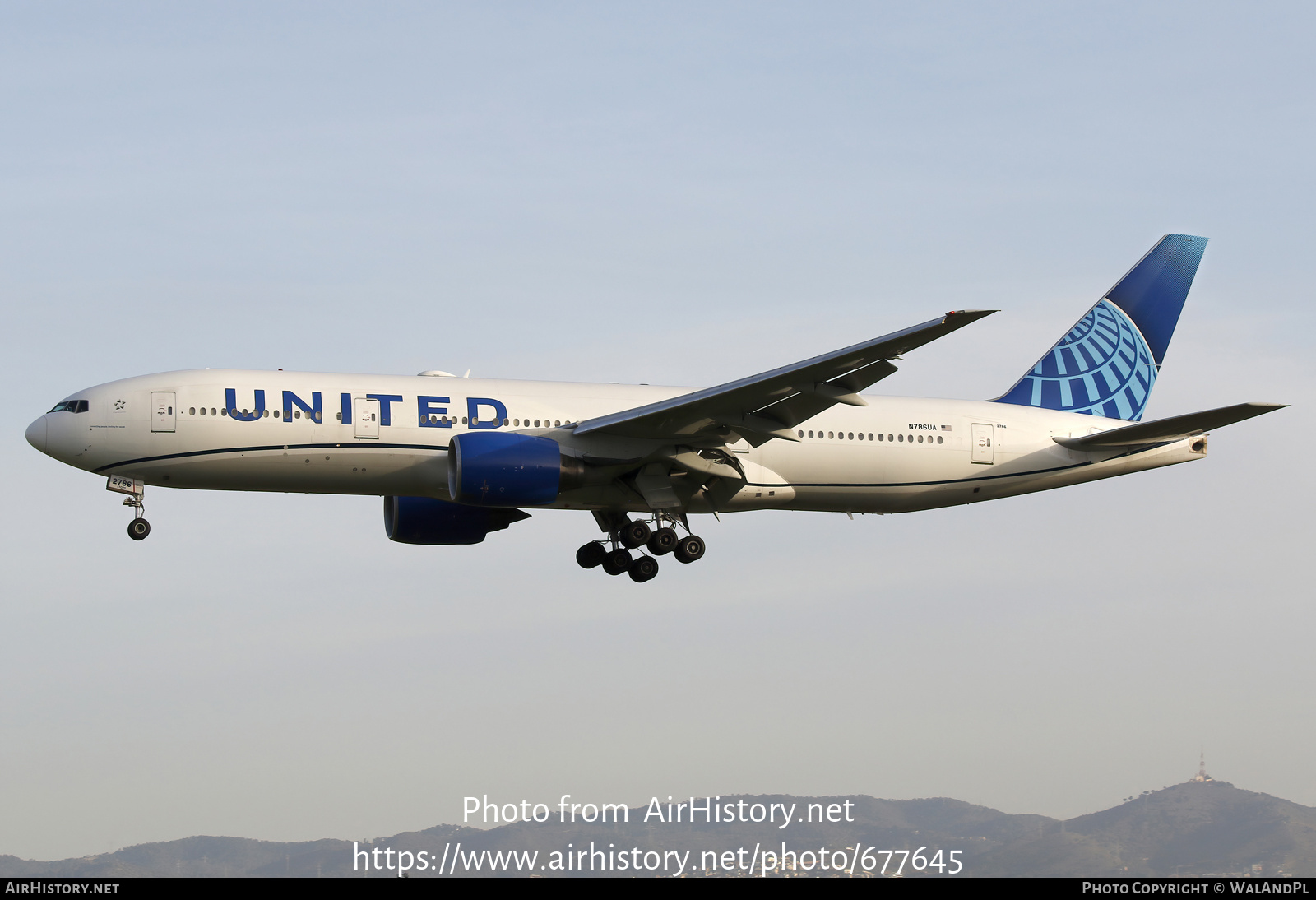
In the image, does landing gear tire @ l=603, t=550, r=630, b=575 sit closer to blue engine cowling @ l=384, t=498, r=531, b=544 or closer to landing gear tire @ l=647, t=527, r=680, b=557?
landing gear tire @ l=647, t=527, r=680, b=557

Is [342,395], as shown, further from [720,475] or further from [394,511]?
[720,475]

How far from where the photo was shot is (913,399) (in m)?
33.7

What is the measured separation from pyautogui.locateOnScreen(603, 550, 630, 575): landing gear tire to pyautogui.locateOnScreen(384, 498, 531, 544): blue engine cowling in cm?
313

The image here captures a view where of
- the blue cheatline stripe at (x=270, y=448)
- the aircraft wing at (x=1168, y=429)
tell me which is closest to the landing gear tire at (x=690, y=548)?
the blue cheatline stripe at (x=270, y=448)

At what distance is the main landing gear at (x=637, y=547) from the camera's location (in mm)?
32219

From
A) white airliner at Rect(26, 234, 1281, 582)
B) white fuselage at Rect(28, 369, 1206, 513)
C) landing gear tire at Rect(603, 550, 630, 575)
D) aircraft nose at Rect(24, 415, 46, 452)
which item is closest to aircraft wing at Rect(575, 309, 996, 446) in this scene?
white airliner at Rect(26, 234, 1281, 582)

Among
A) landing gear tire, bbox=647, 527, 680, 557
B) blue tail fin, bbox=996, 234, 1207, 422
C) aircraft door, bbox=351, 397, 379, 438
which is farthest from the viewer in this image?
blue tail fin, bbox=996, 234, 1207, 422

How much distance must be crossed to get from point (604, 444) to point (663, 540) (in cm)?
349

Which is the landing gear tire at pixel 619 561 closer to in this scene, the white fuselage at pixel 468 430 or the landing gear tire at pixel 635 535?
the landing gear tire at pixel 635 535

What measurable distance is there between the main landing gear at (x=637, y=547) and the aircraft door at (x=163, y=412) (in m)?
10.7

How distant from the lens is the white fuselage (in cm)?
2842

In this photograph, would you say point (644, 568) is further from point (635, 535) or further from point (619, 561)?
point (635, 535)
